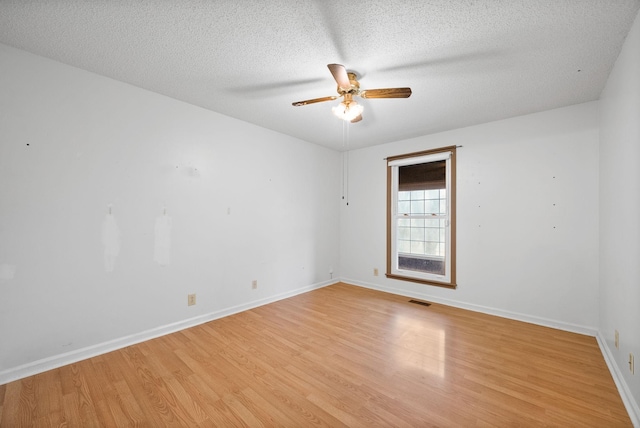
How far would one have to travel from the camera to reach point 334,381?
1.93 metres

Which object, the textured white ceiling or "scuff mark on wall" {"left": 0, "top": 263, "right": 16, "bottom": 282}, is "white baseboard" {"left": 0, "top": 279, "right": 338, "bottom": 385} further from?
the textured white ceiling

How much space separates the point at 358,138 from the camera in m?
4.13

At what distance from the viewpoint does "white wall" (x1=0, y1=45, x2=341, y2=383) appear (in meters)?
1.96

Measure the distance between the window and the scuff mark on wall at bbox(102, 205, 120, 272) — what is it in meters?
3.67

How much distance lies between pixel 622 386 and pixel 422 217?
102 inches

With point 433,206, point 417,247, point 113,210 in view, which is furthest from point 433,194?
point 113,210

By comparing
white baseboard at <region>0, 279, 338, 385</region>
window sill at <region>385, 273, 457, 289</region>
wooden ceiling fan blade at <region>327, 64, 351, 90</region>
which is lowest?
white baseboard at <region>0, 279, 338, 385</region>

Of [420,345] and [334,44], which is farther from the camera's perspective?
[420,345]

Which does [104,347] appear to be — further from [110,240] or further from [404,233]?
[404,233]

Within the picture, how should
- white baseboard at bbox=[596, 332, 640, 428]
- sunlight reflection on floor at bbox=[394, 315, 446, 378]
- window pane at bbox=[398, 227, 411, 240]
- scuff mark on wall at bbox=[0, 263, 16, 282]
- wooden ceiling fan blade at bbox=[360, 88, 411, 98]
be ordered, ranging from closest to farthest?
white baseboard at bbox=[596, 332, 640, 428] → scuff mark on wall at bbox=[0, 263, 16, 282] → wooden ceiling fan blade at bbox=[360, 88, 411, 98] → sunlight reflection on floor at bbox=[394, 315, 446, 378] → window pane at bbox=[398, 227, 411, 240]

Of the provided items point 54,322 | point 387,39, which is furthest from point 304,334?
point 387,39

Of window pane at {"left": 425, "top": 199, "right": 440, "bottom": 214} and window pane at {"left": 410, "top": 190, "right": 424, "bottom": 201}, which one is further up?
window pane at {"left": 410, "top": 190, "right": 424, "bottom": 201}

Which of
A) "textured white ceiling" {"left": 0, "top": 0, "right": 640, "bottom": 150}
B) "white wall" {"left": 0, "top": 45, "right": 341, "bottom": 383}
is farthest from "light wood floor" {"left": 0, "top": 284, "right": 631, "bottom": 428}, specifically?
"textured white ceiling" {"left": 0, "top": 0, "right": 640, "bottom": 150}

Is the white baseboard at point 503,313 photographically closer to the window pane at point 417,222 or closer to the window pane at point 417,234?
the window pane at point 417,234
